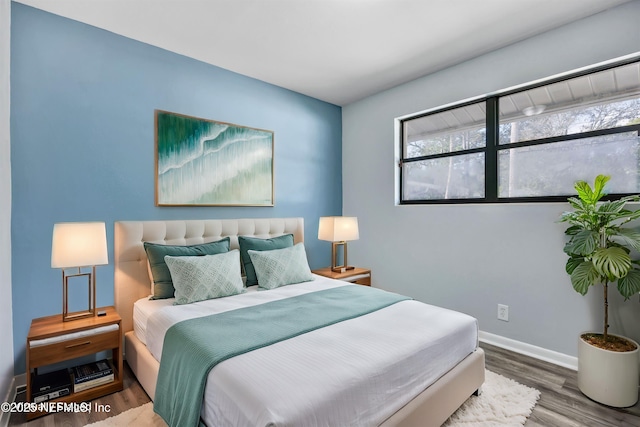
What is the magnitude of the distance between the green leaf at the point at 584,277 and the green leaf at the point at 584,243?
0.11m

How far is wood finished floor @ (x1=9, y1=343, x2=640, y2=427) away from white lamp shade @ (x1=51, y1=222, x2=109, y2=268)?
0.91 meters

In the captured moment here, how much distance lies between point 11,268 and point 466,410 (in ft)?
10.3

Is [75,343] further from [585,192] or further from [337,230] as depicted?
[585,192]

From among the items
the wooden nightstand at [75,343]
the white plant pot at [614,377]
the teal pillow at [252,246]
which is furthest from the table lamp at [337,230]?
the white plant pot at [614,377]

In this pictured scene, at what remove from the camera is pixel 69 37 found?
239cm

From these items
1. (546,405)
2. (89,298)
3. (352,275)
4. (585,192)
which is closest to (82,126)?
(89,298)

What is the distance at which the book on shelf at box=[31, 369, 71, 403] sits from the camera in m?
1.94

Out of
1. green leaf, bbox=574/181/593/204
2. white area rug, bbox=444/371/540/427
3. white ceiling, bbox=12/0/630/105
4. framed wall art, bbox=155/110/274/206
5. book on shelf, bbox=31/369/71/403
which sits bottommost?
white area rug, bbox=444/371/540/427

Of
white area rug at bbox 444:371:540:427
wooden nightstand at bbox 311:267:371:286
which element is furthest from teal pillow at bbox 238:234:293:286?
white area rug at bbox 444:371:540:427

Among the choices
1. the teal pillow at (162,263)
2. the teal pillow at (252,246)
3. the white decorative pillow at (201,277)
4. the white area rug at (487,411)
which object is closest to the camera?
the white area rug at (487,411)

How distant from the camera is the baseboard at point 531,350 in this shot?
2536 mm

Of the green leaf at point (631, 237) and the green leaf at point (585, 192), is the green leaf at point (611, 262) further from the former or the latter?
the green leaf at point (585, 192)

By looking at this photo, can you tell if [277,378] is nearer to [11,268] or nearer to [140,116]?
[11,268]

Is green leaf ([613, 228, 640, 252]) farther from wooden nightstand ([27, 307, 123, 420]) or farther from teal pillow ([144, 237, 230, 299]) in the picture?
wooden nightstand ([27, 307, 123, 420])
